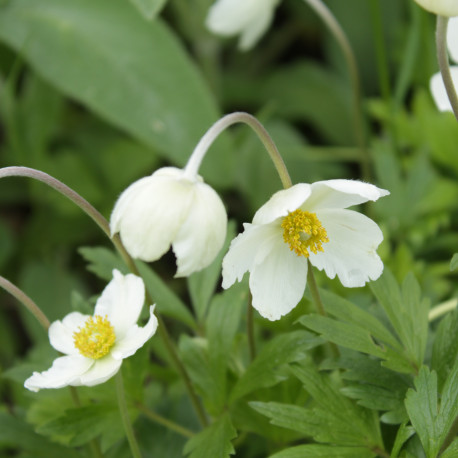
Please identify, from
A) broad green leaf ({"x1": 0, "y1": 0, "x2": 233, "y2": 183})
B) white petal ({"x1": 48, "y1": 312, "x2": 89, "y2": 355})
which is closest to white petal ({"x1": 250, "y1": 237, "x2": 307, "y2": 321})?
white petal ({"x1": 48, "y1": 312, "x2": 89, "y2": 355})

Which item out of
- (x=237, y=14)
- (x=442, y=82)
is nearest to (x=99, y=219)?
(x=442, y=82)

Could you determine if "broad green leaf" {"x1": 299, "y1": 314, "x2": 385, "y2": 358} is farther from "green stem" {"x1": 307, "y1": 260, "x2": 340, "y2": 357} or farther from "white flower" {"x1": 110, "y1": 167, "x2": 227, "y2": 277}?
"white flower" {"x1": 110, "y1": 167, "x2": 227, "y2": 277}

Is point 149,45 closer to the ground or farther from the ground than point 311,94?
farther from the ground

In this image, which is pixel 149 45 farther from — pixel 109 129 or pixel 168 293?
pixel 168 293

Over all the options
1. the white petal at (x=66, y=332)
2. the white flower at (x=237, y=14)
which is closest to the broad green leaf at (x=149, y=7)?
the white flower at (x=237, y=14)

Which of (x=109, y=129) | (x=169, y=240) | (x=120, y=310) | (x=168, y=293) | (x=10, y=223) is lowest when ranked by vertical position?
(x=10, y=223)

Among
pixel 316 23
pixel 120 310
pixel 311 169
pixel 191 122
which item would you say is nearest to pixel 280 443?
pixel 120 310
